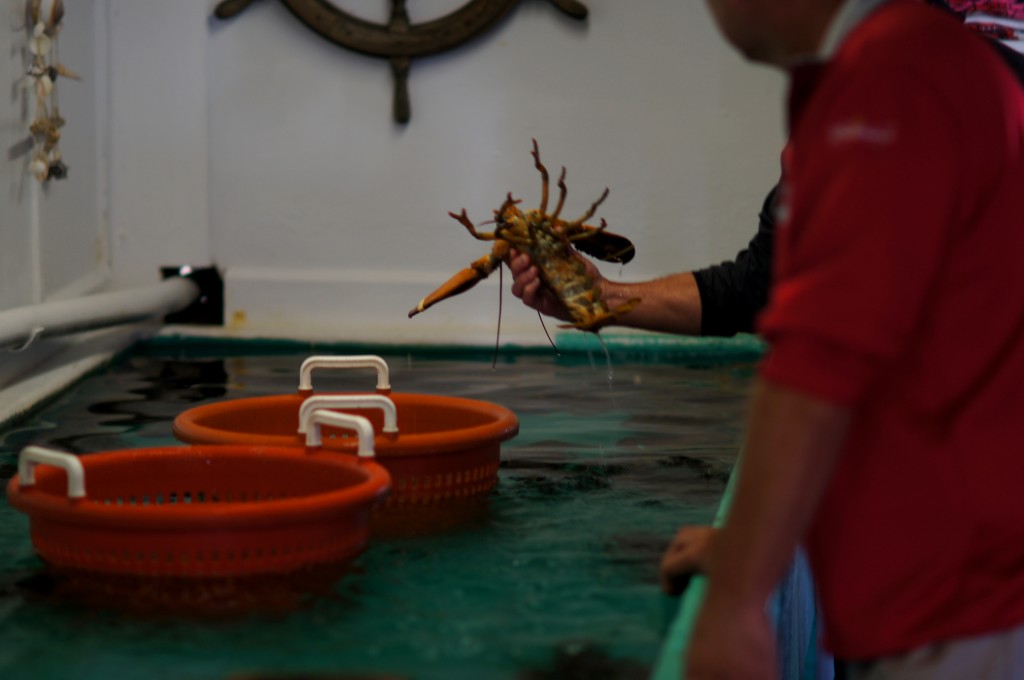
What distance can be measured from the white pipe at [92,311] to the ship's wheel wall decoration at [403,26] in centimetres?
137

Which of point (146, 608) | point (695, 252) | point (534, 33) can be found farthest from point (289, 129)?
point (146, 608)

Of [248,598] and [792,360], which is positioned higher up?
[792,360]

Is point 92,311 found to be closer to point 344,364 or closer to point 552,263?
point 344,364

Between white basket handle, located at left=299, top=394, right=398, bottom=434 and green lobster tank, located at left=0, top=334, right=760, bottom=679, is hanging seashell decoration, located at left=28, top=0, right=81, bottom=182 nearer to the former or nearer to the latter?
green lobster tank, located at left=0, top=334, right=760, bottom=679

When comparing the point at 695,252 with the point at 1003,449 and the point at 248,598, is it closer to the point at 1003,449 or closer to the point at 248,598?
the point at 248,598

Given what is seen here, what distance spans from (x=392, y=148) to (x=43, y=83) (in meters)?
1.87

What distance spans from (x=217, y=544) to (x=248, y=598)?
9 centimetres

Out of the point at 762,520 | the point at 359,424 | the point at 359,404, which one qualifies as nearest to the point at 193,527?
the point at 359,424

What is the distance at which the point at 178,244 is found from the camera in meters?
6.16

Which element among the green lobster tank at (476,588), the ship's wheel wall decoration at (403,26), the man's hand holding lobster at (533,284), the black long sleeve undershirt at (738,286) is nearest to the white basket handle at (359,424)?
the green lobster tank at (476,588)

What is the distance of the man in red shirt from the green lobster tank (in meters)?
0.47

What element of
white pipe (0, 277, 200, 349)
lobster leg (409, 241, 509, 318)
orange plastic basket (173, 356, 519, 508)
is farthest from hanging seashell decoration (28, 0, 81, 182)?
lobster leg (409, 241, 509, 318)

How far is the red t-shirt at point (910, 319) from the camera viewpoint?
1119 millimetres

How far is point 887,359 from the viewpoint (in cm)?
113
